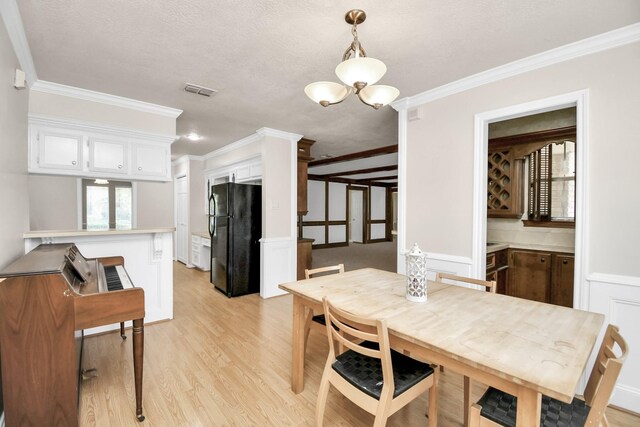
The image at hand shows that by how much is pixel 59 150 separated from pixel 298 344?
9.72ft

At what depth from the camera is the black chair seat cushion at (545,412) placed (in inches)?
44.8

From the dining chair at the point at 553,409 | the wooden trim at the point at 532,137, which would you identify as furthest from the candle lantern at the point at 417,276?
the wooden trim at the point at 532,137

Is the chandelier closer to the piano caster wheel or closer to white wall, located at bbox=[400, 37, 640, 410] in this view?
white wall, located at bbox=[400, 37, 640, 410]

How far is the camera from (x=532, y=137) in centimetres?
339

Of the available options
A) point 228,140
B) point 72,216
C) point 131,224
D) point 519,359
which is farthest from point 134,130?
point 519,359

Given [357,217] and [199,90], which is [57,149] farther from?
[357,217]

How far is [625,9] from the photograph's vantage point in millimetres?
1674

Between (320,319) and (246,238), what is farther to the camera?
(246,238)

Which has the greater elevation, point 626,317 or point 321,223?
point 321,223

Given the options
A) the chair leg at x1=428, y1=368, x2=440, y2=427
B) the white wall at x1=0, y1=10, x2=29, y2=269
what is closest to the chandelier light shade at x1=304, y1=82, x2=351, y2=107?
the chair leg at x1=428, y1=368, x2=440, y2=427

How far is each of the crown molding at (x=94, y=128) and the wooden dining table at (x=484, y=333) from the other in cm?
253

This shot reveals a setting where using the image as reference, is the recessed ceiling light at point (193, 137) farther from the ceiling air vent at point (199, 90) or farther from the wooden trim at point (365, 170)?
the wooden trim at point (365, 170)

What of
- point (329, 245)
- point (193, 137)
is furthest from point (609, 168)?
point (329, 245)

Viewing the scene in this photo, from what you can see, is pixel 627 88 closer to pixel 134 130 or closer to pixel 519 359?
pixel 519 359
